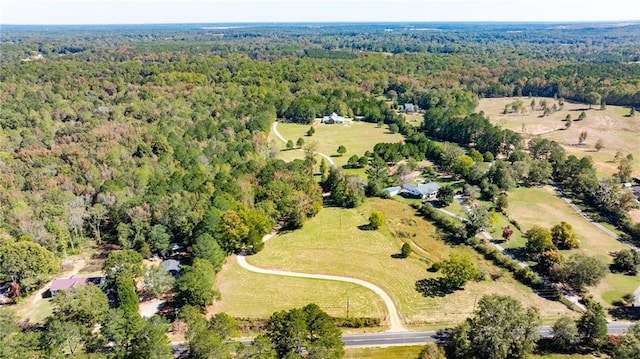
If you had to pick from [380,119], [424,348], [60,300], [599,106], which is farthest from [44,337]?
[599,106]

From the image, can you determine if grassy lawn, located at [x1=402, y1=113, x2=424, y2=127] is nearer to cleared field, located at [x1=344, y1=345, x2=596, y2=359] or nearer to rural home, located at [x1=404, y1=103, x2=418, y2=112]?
rural home, located at [x1=404, y1=103, x2=418, y2=112]

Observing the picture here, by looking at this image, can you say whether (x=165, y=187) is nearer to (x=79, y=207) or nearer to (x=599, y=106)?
(x=79, y=207)

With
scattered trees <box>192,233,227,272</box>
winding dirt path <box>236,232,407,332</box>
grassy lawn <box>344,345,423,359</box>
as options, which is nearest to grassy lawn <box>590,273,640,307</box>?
winding dirt path <box>236,232,407,332</box>

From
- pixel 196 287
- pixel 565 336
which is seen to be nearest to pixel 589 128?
pixel 565 336

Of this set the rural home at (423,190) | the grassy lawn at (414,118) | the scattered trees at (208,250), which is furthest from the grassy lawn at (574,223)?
the grassy lawn at (414,118)

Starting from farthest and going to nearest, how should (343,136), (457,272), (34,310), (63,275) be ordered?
(343,136), (63,275), (457,272), (34,310)

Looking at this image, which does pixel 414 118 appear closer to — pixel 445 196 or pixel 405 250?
pixel 445 196
